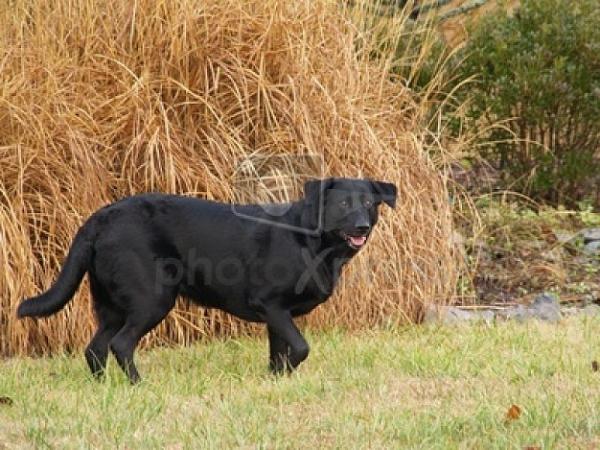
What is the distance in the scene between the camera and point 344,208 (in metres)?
5.47

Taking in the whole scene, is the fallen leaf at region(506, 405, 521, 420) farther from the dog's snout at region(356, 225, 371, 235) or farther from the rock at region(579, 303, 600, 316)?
the rock at region(579, 303, 600, 316)

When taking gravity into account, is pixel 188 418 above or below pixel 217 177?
below

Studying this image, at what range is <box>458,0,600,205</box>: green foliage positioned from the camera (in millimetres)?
9125

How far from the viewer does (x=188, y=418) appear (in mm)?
4426

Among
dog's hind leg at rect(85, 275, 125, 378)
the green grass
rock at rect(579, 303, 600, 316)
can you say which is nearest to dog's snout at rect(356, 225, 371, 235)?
the green grass

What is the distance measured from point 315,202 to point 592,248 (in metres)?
3.82

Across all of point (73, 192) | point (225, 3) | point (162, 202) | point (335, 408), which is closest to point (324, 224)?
point (162, 202)

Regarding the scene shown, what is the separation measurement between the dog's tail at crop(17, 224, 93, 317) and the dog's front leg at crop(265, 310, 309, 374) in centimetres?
88

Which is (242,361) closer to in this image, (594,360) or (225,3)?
(594,360)

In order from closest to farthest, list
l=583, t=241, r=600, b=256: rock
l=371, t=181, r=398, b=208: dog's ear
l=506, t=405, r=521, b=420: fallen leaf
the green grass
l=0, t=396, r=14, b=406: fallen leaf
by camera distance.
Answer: the green grass
l=506, t=405, r=521, b=420: fallen leaf
l=0, t=396, r=14, b=406: fallen leaf
l=371, t=181, r=398, b=208: dog's ear
l=583, t=241, r=600, b=256: rock

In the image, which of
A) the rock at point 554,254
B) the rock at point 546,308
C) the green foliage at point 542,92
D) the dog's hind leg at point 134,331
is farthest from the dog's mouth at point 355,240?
the green foliage at point 542,92

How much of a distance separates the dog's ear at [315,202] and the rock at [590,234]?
12.7ft

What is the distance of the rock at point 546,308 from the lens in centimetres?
709

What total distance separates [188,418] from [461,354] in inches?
70.5
